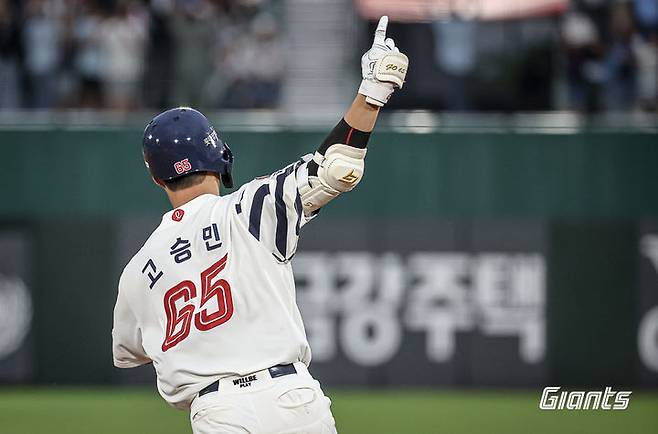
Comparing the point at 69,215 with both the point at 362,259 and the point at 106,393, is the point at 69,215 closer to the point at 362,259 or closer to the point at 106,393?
the point at 106,393

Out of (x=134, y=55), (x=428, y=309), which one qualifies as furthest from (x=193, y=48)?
(x=428, y=309)

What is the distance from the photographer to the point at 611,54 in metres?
13.5

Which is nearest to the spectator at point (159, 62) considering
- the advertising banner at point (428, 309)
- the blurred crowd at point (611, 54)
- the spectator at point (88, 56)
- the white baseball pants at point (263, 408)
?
the spectator at point (88, 56)

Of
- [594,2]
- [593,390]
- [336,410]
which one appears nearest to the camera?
[336,410]

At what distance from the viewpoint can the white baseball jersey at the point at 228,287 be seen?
4.03 metres

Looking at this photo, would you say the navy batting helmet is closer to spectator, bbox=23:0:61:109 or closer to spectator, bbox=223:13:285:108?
spectator, bbox=223:13:285:108

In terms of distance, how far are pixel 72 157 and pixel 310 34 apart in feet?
11.4

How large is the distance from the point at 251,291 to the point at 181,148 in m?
0.63

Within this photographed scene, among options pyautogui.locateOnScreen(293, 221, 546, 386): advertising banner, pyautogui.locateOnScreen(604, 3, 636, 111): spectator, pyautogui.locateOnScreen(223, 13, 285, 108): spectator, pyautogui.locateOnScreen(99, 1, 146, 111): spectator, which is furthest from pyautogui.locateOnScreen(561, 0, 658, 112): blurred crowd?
pyautogui.locateOnScreen(99, 1, 146, 111): spectator

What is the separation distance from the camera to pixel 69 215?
12.8m

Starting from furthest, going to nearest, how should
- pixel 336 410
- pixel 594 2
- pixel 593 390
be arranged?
pixel 594 2
pixel 593 390
pixel 336 410

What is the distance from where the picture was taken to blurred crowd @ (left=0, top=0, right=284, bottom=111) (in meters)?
13.6

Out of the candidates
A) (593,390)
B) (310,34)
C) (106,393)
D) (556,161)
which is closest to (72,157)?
(106,393)

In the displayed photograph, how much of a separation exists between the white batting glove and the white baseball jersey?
1.09ft
